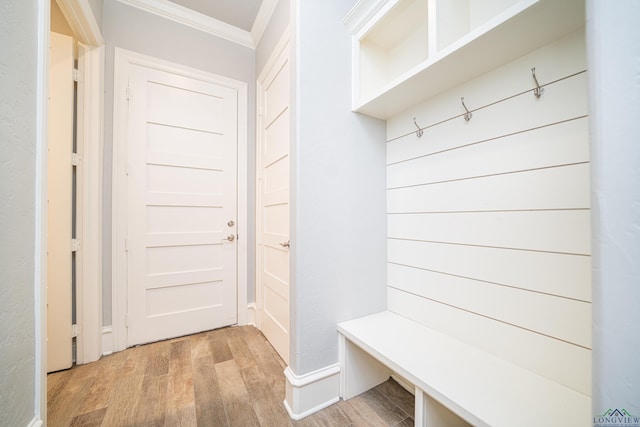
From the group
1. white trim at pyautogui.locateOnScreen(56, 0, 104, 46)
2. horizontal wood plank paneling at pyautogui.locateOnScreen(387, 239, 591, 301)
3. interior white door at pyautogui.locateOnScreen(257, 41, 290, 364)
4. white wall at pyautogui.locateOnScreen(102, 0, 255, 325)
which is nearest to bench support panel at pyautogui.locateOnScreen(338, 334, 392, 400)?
interior white door at pyautogui.locateOnScreen(257, 41, 290, 364)

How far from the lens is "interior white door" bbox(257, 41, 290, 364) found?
5.72ft

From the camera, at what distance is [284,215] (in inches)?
69.7

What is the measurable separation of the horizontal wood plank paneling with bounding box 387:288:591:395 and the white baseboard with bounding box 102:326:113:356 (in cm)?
218

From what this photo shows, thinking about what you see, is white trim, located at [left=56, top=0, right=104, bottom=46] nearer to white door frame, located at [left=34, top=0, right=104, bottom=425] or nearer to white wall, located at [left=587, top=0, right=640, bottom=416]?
white door frame, located at [left=34, top=0, right=104, bottom=425]

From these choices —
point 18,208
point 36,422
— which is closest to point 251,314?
point 36,422

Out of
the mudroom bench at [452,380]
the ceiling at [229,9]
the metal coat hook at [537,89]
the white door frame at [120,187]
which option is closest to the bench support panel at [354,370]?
the mudroom bench at [452,380]

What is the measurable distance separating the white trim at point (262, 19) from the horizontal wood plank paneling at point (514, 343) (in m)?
2.49

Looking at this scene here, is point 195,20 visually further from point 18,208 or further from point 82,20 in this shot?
point 18,208

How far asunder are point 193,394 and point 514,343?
166 centimetres

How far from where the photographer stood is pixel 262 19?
212 centimetres

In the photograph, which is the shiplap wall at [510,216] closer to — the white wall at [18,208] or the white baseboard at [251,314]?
the white baseboard at [251,314]

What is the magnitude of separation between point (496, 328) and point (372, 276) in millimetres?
633

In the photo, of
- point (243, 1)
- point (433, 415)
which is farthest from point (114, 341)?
point (243, 1)

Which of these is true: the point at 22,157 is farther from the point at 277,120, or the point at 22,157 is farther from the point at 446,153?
the point at 446,153
